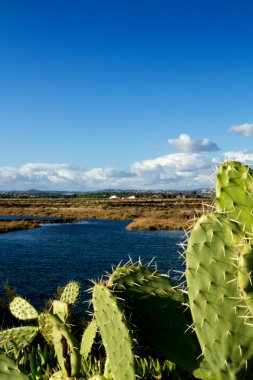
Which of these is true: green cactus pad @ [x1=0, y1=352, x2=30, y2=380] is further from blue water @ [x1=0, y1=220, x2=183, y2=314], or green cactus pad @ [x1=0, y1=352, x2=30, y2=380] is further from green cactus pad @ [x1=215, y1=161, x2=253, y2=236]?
blue water @ [x1=0, y1=220, x2=183, y2=314]

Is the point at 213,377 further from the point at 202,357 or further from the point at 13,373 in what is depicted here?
the point at 13,373

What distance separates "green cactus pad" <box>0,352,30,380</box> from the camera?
8.34ft

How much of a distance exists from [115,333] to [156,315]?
1.08 feet

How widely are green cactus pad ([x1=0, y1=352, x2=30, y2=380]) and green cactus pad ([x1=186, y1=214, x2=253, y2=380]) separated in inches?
38.8

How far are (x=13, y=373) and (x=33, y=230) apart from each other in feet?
113

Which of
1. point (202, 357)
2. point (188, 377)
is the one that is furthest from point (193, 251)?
point (188, 377)

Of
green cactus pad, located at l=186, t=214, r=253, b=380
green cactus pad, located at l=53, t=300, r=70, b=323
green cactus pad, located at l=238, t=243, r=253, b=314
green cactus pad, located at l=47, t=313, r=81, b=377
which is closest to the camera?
green cactus pad, located at l=238, t=243, r=253, b=314

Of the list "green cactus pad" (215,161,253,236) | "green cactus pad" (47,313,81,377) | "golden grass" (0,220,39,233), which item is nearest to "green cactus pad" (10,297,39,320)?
"green cactus pad" (47,313,81,377)

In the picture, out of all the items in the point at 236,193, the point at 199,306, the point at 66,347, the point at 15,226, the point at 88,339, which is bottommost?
the point at 15,226

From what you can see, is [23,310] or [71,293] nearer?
[71,293]

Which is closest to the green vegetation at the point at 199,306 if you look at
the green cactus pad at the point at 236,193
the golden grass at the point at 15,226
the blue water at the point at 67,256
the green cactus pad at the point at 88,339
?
the green cactus pad at the point at 236,193

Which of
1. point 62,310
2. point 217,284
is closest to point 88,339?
point 62,310

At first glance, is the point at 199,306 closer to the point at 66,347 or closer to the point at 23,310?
the point at 66,347

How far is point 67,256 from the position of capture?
21.4m
